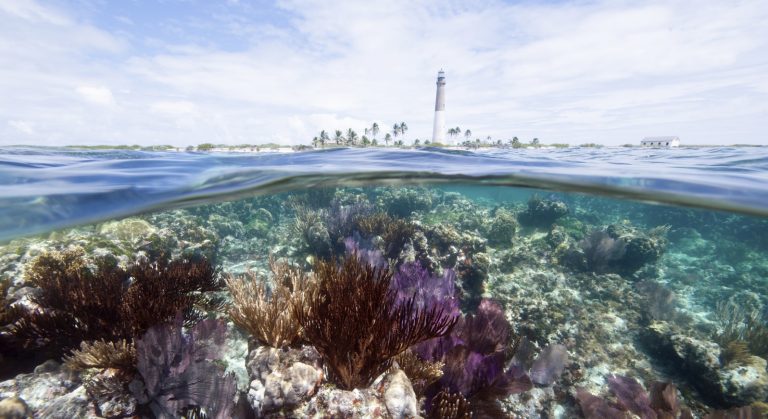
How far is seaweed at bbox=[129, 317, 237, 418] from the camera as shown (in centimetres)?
366

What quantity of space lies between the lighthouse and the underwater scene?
133ft

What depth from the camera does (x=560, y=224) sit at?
1527 centimetres

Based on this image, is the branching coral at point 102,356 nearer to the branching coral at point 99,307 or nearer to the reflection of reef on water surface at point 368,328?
the reflection of reef on water surface at point 368,328

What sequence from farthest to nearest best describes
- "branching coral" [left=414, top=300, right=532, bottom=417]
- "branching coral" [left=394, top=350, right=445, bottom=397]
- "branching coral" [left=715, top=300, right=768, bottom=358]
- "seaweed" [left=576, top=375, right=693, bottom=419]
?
"branching coral" [left=715, top=300, right=768, bottom=358] < "seaweed" [left=576, top=375, right=693, bottom=419] < "branching coral" [left=414, top=300, right=532, bottom=417] < "branching coral" [left=394, top=350, right=445, bottom=397]

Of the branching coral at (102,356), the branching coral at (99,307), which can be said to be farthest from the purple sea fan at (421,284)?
the branching coral at (102,356)

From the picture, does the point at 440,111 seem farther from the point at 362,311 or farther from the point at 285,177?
the point at 362,311

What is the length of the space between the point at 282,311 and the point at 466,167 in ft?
26.4

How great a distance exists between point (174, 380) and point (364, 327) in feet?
8.62

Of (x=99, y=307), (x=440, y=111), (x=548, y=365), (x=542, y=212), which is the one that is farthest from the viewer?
(x=440, y=111)

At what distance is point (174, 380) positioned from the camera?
3.79m

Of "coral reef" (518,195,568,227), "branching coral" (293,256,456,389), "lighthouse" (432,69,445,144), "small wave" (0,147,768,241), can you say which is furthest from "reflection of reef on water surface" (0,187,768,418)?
"lighthouse" (432,69,445,144)

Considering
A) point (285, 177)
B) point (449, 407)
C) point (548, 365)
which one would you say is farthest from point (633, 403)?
point (285, 177)

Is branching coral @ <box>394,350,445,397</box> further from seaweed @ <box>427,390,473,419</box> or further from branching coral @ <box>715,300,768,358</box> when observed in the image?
branching coral @ <box>715,300,768,358</box>

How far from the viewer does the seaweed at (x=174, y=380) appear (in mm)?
3662
